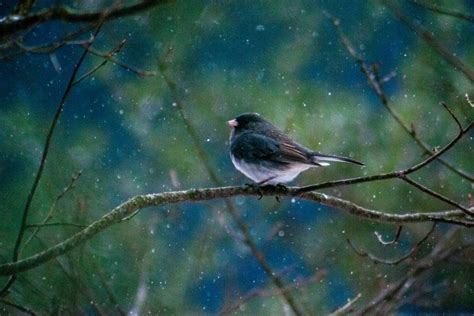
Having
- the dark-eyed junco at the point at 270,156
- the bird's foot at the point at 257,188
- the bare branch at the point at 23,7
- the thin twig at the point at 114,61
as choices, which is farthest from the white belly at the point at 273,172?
the bare branch at the point at 23,7

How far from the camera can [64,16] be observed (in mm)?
991

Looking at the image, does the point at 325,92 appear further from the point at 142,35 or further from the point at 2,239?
the point at 2,239

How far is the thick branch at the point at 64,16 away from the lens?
3.06 feet

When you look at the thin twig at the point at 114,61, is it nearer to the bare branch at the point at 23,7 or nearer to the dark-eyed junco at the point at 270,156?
the bare branch at the point at 23,7

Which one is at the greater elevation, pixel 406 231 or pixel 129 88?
pixel 129 88

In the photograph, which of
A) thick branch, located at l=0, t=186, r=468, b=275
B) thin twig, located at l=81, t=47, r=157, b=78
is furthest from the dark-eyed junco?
thin twig, located at l=81, t=47, r=157, b=78

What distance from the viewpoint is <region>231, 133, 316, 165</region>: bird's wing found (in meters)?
2.09

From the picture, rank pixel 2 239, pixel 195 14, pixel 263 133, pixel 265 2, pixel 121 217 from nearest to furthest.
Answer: pixel 121 217, pixel 263 133, pixel 2 239, pixel 195 14, pixel 265 2

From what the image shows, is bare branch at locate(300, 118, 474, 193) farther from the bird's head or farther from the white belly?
the bird's head

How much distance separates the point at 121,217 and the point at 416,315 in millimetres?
2881

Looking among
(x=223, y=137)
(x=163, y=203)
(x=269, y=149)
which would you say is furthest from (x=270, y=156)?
(x=223, y=137)

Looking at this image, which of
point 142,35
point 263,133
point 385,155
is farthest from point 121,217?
point 142,35

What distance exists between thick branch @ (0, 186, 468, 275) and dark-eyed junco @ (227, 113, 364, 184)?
24 centimetres

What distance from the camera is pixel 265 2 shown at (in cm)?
462
